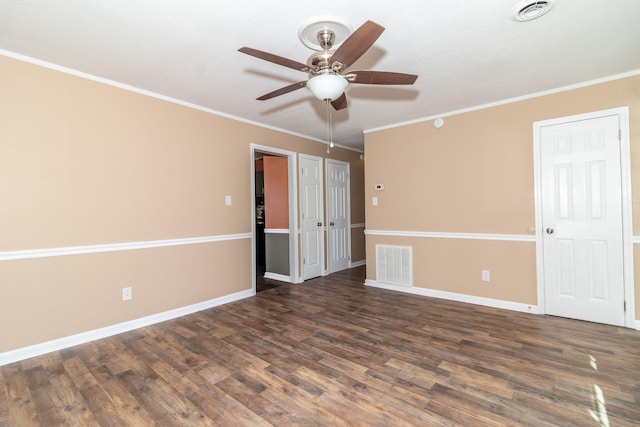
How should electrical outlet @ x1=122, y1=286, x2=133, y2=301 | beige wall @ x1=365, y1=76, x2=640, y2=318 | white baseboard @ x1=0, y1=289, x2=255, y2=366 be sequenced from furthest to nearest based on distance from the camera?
beige wall @ x1=365, y1=76, x2=640, y2=318, electrical outlet @ x1=122, y1=286, x2=133, y2=301, white baseboard @ x1=0, y1=289, x2=255, y2=366

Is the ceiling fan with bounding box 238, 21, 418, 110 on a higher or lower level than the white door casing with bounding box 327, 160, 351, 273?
higher

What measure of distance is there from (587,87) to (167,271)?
4855 millimetres

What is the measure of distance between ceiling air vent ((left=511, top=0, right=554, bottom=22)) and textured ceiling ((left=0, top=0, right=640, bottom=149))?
0.05 meters

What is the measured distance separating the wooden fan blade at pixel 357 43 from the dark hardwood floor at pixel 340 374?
2.11 metres

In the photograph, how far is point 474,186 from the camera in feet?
12.4

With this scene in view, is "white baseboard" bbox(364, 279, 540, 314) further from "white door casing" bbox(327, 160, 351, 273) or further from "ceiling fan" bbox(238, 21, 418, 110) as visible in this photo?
"ceiling fan" bbox(238, 21, 418, 110)


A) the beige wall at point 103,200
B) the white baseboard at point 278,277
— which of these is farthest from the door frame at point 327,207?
the beige wall at point 103,200

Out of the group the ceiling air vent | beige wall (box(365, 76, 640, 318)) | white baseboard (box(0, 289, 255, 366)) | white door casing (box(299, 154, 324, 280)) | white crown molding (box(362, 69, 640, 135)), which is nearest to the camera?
the ceiling air vent

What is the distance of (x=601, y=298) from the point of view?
9.95 feet

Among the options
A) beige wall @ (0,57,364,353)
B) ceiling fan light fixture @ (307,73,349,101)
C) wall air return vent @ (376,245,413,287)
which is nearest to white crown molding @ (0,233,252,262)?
beige wall @ (0,57,364,353)

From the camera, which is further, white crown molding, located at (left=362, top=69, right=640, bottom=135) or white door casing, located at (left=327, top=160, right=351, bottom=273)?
white door casing, located at (left=327, top=160, right=351, bottom=273)

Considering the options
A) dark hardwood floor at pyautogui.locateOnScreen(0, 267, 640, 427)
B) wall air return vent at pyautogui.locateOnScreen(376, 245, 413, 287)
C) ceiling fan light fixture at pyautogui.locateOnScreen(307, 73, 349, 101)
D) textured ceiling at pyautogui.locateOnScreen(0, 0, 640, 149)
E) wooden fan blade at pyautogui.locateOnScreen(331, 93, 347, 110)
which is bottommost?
dark hardwood floor at pyautogui.locateOnScreen(0, 267, 640, 427)

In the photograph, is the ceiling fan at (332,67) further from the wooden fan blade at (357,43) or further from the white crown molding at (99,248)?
the white crown molding at (99,248)

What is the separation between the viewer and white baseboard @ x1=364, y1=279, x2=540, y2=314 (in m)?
3.43
